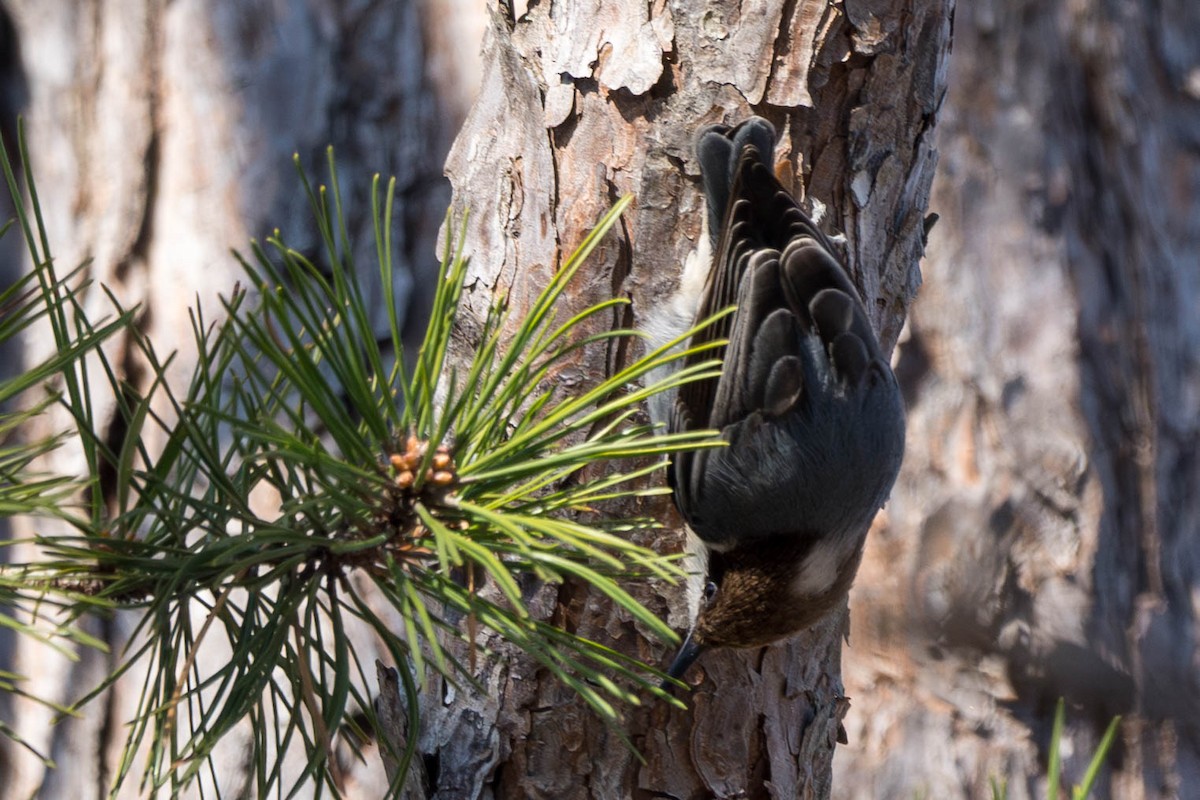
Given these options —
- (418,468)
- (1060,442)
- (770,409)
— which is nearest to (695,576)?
(770,409)

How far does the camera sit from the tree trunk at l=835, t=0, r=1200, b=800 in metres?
1.98

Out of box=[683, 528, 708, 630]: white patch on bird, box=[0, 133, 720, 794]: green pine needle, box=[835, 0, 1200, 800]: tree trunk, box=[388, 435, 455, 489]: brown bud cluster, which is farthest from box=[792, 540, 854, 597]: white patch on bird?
box=[835, 0, 1200, 800]: tree trunk

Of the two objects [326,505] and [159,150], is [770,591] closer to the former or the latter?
[326,505]

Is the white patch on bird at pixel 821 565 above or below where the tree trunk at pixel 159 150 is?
below

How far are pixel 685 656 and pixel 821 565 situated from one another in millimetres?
187

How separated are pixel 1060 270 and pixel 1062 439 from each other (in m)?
0.34

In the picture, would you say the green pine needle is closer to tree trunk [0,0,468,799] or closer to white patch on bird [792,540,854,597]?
white patch on bird [792,540,854,597]

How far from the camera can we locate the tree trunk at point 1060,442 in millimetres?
1979

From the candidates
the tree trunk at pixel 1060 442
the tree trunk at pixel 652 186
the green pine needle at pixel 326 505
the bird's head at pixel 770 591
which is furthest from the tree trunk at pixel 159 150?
the green pine needle at pixel 326 505

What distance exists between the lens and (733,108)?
100 centimetres

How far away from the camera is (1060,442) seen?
1.97 meters

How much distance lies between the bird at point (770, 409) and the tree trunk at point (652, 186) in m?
0.04

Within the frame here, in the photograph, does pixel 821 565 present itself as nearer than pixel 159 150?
Yes

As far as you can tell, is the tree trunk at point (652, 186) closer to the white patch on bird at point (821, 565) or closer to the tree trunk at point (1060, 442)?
the white patch on bird at point (821, 565)
